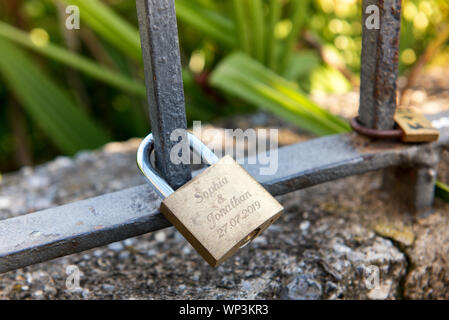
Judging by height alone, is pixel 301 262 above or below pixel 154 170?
below

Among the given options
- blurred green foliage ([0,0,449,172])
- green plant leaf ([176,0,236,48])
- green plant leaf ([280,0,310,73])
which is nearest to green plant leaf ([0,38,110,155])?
blurred green foliage ([0,0,449,172])

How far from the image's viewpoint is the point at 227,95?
1.39m

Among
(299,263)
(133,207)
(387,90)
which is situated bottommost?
(299,263)

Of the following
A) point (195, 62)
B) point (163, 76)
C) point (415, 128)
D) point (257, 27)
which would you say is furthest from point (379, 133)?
point (195, 62)

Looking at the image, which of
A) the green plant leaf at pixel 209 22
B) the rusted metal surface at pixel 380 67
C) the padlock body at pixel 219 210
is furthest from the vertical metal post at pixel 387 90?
the green plant leaf at pixel 209 22

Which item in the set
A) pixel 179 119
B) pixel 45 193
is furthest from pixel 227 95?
pixel 179 119

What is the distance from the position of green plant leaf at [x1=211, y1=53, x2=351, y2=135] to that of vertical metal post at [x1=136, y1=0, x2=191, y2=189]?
1.15ft

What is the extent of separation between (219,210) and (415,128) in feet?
1.21

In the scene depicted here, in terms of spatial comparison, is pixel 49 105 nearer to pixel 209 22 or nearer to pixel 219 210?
pixel 209 22

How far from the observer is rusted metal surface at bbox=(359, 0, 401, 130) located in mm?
618

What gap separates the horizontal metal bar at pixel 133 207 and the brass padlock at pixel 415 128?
0.02 metres

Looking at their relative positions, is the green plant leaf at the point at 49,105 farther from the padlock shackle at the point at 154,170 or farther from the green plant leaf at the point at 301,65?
the padlock shackle at the point at 154,170

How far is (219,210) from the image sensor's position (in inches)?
20.5

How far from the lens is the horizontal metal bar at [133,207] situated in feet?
1.83
